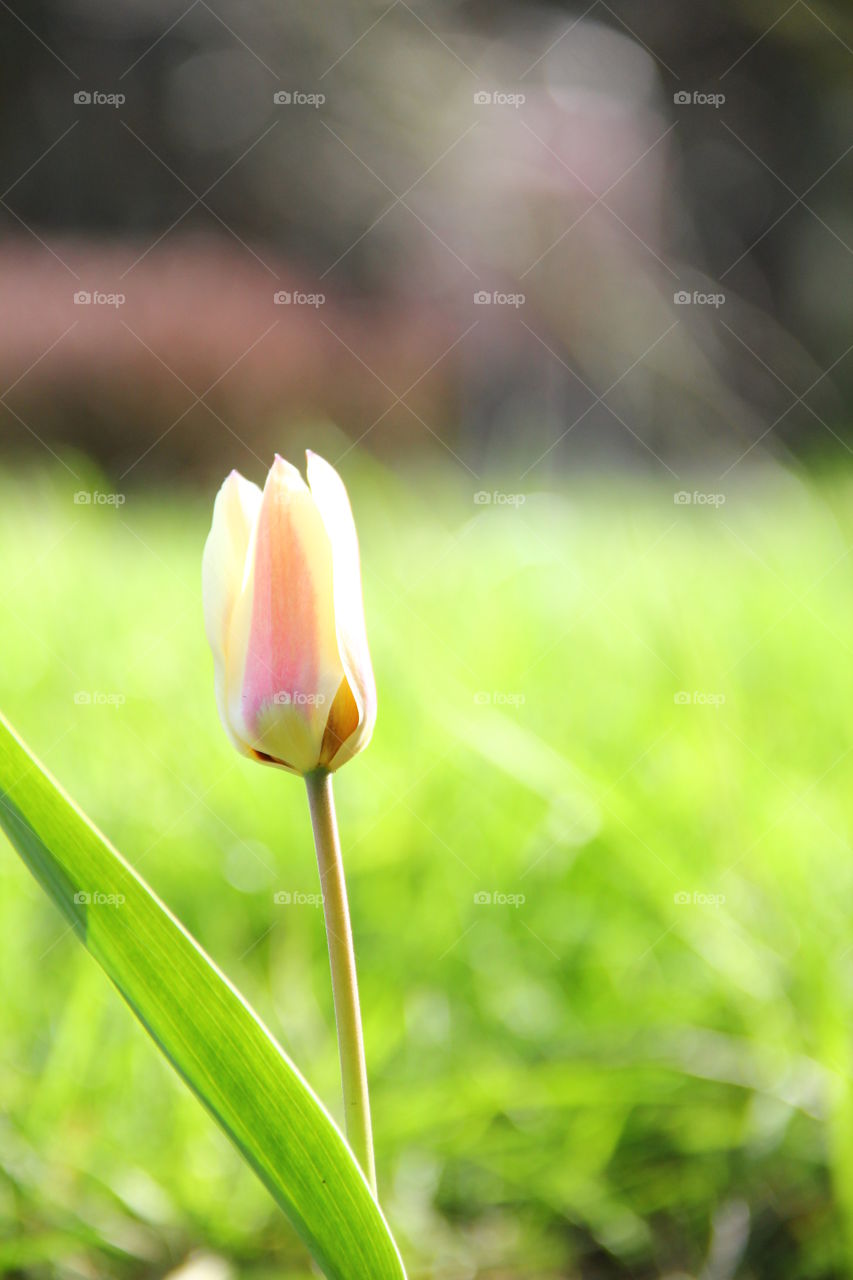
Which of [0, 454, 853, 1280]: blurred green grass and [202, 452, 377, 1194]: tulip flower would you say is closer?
[202, 452, 377, 1194]: tulip flower

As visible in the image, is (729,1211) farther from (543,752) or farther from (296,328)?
(296,328)

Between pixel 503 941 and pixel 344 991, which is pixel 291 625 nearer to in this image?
pixel 344 991

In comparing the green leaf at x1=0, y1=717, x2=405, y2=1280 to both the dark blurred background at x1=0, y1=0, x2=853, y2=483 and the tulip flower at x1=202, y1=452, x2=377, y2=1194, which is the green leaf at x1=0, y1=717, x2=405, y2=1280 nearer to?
the tulip flower at x1=202, y1=452, x2=377, y2=1194

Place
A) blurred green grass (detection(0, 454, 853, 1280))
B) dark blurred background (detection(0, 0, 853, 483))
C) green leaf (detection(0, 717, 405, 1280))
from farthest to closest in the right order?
dark blurred background (detection(0, 0, 853, 483)), blurred green grass (detection(0, 454, 853, 1280)), green leaf (detection(0, 717, 405, 1280))

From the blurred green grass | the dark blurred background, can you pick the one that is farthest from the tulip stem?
the dark blurred background

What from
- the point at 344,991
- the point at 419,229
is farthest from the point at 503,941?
the point at 419,229

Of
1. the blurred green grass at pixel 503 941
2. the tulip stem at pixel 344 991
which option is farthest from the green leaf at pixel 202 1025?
the blurred green grass at pixel 503 941
